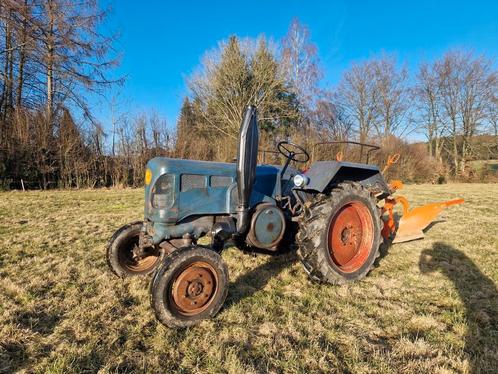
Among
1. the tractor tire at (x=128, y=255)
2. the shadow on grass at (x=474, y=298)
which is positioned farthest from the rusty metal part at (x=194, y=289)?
the shadow on grass at (x=474, y=298)

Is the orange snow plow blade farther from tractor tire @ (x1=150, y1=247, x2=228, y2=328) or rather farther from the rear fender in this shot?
tractor tire @ (x1=150, y1=247, x2=228, y2=328)

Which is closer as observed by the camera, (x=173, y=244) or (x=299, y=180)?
(x=173, y=244)

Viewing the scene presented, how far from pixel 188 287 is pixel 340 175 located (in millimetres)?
2261

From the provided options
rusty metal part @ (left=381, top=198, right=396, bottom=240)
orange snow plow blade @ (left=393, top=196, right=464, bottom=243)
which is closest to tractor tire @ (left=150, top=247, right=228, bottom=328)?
rusty metal part @ (left=381, top=198, right=396, bottom=240)

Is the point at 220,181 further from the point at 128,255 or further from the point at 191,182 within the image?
the point at 128,255

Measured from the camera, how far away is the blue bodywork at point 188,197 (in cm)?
255

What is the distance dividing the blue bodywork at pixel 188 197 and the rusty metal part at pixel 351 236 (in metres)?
0.96

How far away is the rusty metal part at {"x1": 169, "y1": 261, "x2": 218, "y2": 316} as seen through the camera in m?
2.30

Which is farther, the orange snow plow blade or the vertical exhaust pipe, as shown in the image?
the orange snow plow blade

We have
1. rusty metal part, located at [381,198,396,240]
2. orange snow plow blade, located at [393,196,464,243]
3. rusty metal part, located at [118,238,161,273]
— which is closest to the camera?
rusty metal part, located at [118,238,161,273]

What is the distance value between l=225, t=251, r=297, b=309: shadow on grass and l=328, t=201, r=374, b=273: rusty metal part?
651 millimetres

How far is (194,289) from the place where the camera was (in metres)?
2.36

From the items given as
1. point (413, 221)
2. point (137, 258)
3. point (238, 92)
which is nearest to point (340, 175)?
point (413, 221)

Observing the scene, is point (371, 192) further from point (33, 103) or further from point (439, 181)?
point (439, 181)
